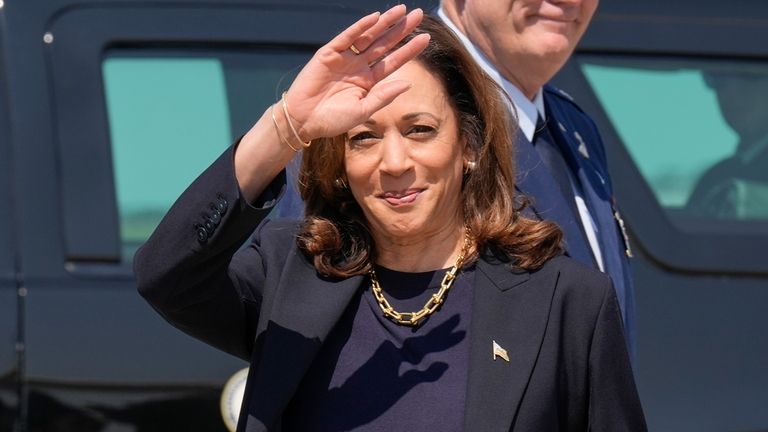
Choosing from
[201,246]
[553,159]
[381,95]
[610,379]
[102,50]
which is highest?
[102,50]

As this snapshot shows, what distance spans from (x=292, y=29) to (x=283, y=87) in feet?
0.45

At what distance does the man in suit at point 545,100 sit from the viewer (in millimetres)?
2686

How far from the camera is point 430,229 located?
2.26 meters

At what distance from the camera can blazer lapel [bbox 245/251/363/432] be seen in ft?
7.00

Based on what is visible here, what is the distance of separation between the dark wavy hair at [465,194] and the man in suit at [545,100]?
29 cm

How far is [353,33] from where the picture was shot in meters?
2.04

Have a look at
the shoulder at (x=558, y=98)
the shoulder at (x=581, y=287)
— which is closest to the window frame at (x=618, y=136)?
the shoulder at (x=558, y=98)

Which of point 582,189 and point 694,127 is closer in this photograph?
point 582,189

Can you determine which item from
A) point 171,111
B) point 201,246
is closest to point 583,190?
point 201,246

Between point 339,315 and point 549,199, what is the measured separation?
0.56 metres

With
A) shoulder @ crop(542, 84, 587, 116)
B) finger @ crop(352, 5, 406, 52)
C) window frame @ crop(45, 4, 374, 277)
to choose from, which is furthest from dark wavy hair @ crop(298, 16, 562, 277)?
window frame @ crop(45, 4, 374, 277)

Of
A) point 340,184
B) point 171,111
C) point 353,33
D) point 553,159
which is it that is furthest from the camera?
point 171,111

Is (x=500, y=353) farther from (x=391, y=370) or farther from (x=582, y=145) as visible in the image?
(x=582, y=145)

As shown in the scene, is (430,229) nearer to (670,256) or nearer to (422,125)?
(422,125)
